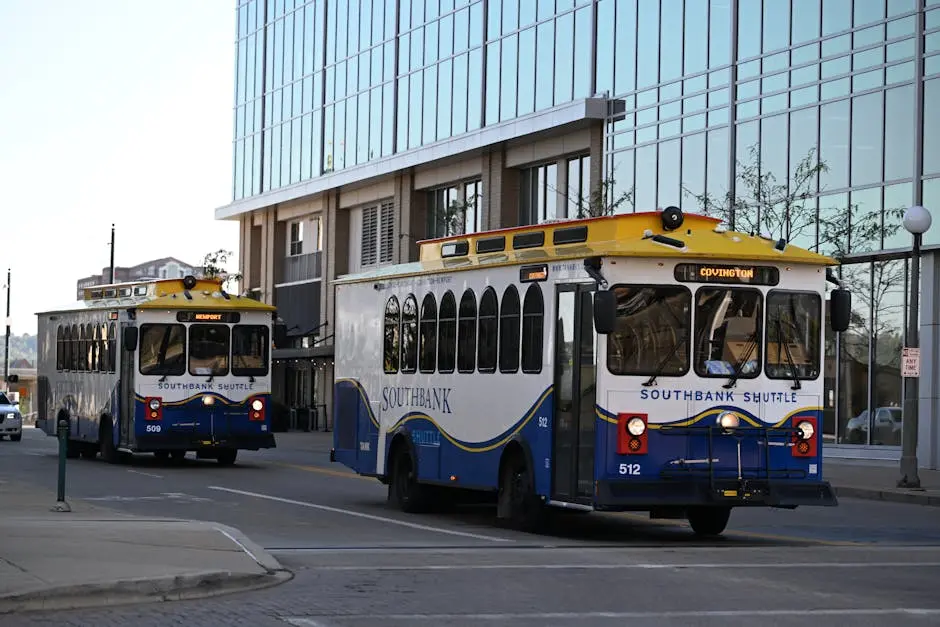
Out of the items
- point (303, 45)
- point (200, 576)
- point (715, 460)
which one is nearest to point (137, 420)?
point (715, 460)

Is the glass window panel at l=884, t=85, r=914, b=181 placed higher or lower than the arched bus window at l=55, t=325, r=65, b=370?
higher

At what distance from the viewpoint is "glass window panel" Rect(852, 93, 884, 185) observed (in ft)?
119

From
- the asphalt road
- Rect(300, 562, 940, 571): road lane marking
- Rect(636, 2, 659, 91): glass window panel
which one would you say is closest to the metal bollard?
the asphalt road

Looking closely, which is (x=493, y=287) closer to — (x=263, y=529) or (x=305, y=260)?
(x=263, y=529)

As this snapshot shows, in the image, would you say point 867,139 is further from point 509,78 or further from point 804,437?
point 804,437

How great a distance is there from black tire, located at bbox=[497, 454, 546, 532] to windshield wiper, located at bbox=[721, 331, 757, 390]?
236 cm

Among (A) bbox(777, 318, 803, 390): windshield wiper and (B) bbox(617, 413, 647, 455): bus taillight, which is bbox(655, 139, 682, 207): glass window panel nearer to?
(A) bbox(777, 318, 803, 390): windshield wiper

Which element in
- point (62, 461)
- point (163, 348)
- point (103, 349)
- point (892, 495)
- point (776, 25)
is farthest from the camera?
point (776, 25)

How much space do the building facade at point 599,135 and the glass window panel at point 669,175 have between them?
7cm

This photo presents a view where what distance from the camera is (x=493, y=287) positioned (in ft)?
62.0

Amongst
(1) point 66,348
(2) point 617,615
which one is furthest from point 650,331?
(1) point 66,348

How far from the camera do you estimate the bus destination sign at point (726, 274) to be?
16875 millimetres

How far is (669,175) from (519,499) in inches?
Answer: 1000

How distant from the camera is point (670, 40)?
43188mm
